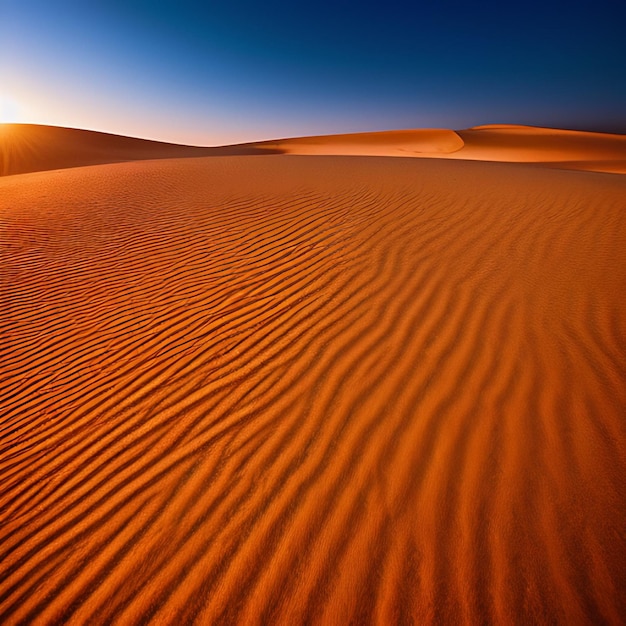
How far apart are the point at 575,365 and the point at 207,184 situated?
9903mm

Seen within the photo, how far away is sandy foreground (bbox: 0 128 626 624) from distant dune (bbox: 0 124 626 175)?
26.8m

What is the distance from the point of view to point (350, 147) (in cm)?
4075

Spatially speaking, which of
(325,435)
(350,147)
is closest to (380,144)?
(350,147)

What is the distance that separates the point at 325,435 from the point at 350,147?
43965mm

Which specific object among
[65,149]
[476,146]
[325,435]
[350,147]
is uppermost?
[476,146]

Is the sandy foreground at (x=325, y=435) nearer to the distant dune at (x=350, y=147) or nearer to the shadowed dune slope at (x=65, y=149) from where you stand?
the distant dune at (x=350, y=147)

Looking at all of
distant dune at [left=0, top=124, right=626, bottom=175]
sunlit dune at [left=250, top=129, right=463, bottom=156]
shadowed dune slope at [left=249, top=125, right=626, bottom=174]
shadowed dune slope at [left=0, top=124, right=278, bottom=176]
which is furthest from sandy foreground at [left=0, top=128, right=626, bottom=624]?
sunlit dune at [left=250, top=129, right=463, bottom=156]

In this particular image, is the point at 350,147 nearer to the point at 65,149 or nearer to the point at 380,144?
the point at 380,144

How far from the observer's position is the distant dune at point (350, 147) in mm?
28922

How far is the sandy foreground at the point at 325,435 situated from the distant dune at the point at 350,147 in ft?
87.8

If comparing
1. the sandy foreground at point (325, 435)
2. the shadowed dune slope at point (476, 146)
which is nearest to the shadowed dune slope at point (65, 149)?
the shadowed dune slope at point (476, 146)

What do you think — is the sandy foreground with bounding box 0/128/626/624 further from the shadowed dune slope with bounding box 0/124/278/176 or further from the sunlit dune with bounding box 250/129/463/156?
the sunlit dune with bounding box 250/129/463/156

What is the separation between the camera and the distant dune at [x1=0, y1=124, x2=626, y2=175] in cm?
2892

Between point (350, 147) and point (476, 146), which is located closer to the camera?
point (476, 146)
